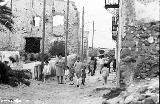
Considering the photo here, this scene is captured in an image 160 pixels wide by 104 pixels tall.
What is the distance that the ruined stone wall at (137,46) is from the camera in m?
9.70

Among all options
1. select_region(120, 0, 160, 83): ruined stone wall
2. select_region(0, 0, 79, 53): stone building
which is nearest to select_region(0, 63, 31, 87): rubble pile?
select_region(120, 0, 160, 83): ruined stone wall

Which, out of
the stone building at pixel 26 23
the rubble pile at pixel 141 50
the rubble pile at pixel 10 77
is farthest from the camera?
the stone building at pixel 26 23

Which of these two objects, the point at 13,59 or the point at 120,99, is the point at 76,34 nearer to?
the point at 13,59

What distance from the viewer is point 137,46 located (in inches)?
400

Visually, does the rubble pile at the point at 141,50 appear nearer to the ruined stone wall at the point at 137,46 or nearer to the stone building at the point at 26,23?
the ruined stone wall at the point at 137,46

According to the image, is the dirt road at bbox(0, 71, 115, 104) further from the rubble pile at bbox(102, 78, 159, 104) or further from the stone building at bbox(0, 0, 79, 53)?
the stone building at bbox(0, 0, 79, 53)

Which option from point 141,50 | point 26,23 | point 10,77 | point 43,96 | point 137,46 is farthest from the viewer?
point 26,23

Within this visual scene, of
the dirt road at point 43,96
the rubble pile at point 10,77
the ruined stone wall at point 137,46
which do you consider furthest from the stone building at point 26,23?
the ruined stone wall at point 137,46

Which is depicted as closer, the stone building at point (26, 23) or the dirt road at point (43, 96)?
the dirt road at point (43, 96)

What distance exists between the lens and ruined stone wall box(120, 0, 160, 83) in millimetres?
9703

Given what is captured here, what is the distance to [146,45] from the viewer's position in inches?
391

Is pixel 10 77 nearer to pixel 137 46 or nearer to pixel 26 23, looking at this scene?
pixel 137 46

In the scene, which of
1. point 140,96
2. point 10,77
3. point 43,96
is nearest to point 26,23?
point 10,77

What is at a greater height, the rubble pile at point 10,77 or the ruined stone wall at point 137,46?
the ruined stone wall at point 137,46
